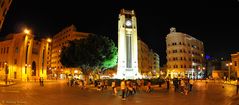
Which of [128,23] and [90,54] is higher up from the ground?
[128,23]

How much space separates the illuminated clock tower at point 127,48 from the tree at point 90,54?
3781mm

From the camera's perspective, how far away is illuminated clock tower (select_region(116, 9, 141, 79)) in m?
62.1

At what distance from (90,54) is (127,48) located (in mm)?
12031

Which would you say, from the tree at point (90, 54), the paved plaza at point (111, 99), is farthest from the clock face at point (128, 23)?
the paved plaza at point (111, 99)

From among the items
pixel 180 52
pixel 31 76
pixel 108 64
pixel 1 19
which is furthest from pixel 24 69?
pixel 1 19

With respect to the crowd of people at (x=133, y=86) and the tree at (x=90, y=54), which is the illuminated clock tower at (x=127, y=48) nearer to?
the tree at (x=90, y=54)

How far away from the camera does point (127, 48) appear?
64.0 m

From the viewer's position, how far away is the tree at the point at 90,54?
5541 cm

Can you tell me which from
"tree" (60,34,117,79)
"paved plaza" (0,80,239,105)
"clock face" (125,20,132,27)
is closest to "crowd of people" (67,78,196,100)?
"paved plaza" (0,80,239,105)

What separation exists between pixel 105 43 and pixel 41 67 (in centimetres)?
3507

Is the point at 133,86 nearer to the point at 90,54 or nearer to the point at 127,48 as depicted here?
the point at 90,54

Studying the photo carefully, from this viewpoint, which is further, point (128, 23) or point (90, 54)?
point (128, 23)

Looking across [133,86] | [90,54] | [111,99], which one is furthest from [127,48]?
[111,99]

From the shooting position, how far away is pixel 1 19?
7.66 m
